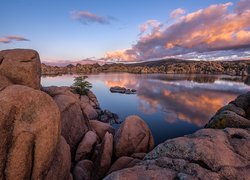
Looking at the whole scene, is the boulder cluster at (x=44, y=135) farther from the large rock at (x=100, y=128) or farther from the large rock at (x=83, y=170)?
the large rock at (x=100, y=128)

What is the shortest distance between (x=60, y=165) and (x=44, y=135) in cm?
280

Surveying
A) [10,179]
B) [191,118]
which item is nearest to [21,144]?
[10,179]

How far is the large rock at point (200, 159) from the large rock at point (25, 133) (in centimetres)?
414

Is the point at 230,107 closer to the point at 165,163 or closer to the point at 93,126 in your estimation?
the point at 93,126

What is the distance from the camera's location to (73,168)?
16016 mm

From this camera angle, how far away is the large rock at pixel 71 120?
60.6 ft

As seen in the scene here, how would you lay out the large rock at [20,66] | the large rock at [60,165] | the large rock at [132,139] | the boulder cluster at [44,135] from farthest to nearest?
the large rock at [132,139], the large rock at [20,66], the large rock at [60,165], the boulder cluster at [44,135]

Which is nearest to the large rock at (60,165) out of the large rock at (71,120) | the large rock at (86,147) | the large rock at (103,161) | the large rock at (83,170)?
the large rock at (83,170)

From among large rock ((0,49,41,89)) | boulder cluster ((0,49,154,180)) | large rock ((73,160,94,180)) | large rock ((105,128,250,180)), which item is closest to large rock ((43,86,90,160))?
boulder cluster ((0,49,154,180))

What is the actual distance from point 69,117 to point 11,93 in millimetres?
9697

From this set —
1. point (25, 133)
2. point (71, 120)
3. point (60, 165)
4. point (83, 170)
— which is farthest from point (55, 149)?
point (71, 120)

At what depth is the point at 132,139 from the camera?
17.7 meters

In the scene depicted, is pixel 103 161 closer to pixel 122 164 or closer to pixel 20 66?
pixel 122 164

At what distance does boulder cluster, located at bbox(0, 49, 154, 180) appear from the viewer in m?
9.73
